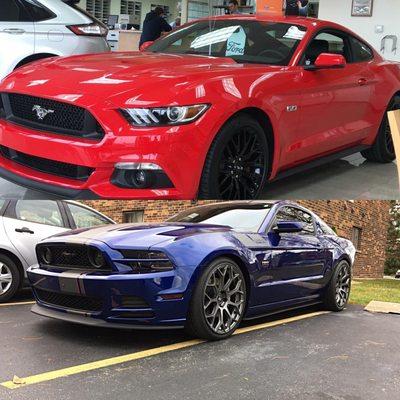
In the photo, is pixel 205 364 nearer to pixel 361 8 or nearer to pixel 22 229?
pixel 22 229

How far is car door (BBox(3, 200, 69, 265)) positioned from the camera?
6031 millimetres

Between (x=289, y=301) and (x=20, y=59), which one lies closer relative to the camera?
(x=289, y=301)

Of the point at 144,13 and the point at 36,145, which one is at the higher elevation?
the point at 144,13

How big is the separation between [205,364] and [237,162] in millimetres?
1629

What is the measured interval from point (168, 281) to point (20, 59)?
3.33 m

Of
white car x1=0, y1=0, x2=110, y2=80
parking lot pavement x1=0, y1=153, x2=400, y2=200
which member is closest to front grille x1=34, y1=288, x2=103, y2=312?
parking lot pavement x1=0, y1=153, x2=400, y2=200

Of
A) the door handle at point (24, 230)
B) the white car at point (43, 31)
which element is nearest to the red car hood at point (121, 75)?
the white car at point (43, 31)

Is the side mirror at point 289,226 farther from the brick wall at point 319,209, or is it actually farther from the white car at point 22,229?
the white car at point 22,229

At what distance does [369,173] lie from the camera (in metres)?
6.68

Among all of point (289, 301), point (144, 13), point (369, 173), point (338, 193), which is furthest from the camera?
point (144, 13)

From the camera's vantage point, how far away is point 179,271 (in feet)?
13.6

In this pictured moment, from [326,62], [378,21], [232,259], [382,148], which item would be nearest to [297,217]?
[232,259]

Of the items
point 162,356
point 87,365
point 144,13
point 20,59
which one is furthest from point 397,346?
point 144,13

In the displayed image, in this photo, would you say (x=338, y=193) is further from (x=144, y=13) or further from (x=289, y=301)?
(x=144, y=13)
